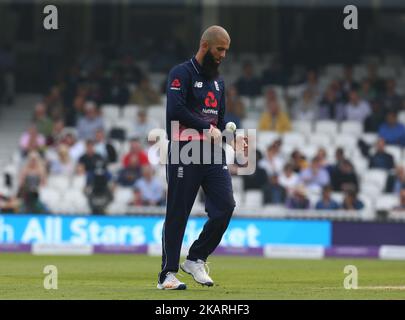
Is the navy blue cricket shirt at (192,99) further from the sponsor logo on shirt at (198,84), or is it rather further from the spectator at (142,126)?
the spectator at (142,126)

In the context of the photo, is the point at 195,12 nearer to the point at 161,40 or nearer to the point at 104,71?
the point at 161,40

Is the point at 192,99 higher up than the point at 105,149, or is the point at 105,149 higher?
the point at 192,99

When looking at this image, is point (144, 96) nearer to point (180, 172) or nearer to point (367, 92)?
point (367, 92)

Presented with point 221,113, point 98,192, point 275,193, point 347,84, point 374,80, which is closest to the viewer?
point 221,113

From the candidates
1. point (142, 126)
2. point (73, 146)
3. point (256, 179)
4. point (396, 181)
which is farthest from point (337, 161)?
point (73, 146)

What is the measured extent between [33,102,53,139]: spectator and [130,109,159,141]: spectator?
1.65m

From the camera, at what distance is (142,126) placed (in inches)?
926

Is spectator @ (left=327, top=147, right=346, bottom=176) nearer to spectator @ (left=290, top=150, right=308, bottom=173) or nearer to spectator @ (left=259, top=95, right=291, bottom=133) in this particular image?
spectator @ (left=290, top=150, right=308, bottom=173)

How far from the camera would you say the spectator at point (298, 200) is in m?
20.9

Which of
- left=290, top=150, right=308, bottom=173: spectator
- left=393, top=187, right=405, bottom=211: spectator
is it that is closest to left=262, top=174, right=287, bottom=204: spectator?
left=290, top=150, right=308, bottom=173: spectator

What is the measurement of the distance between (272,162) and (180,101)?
1220 centimetres

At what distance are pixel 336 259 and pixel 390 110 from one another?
6.65 meters

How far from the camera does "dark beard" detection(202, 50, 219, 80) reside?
10.2m

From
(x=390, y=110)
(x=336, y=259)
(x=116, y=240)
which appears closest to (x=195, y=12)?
(x=390, y=110)
